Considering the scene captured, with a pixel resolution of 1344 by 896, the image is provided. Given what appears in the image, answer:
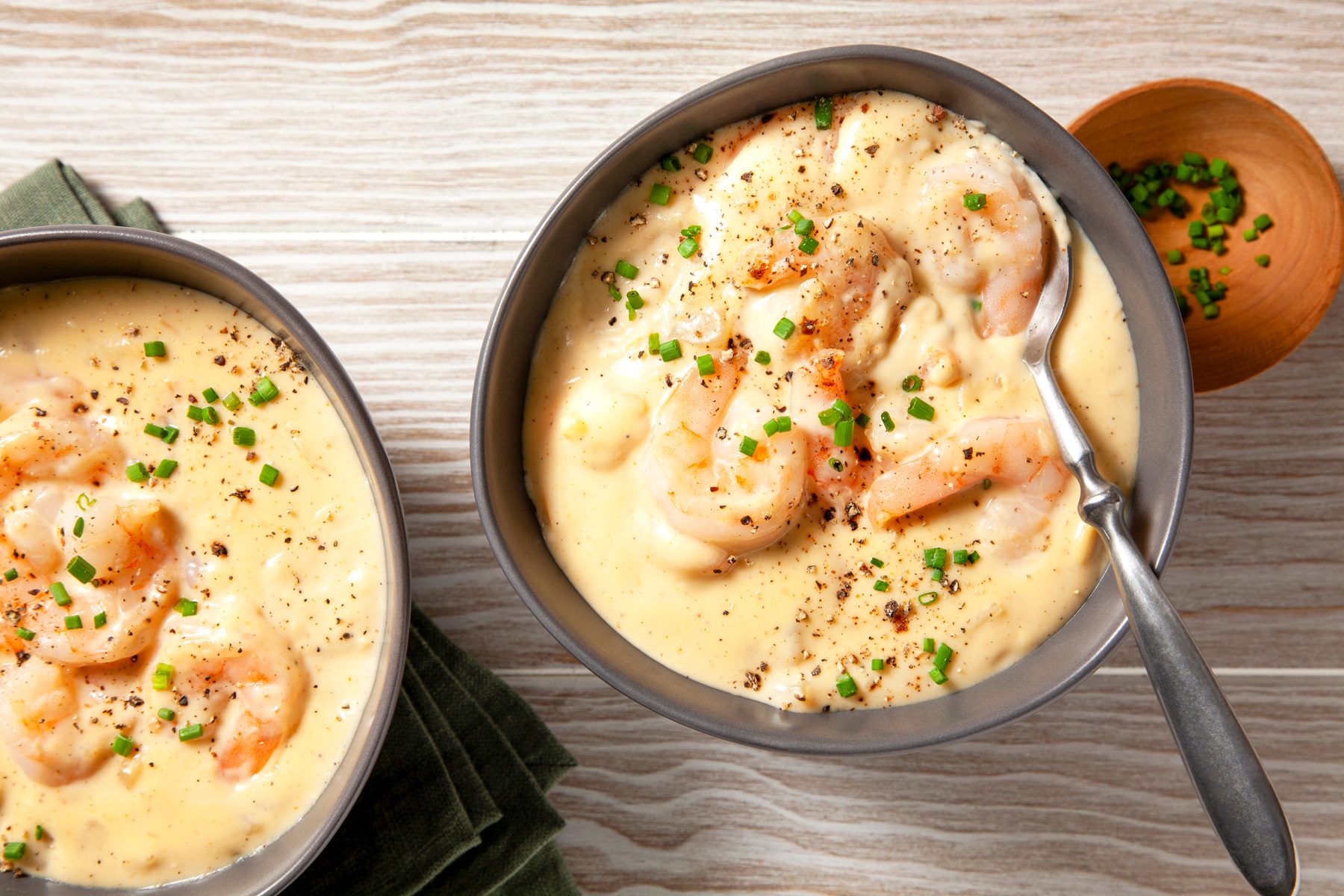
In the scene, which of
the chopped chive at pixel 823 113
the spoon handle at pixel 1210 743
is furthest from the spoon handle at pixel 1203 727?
the chopped chive at pixel 823 113

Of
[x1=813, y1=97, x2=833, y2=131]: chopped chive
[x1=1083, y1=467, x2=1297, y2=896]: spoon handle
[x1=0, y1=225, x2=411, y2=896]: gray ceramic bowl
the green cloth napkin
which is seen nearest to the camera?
[x1=1083, y1=467, x2=1297, y2=896]: spoon handle

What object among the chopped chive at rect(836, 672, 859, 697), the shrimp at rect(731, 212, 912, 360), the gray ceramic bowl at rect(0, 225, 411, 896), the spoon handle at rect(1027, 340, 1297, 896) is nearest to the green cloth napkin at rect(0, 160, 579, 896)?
the gray ceramic bowl at rect(0, 225, 411, 896)

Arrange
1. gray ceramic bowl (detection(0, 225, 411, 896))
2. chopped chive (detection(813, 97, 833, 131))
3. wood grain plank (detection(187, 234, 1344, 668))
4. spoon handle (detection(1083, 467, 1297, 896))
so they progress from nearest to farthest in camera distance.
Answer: spoon handle (detection(1083, 467, 1297, 896))
gray ceramic bowl (detection(0, 225, 411, 896))
chopped chive (detection(813, 97, 833, 131))
wood grain plank (detection(187, 234, 1344, 668))

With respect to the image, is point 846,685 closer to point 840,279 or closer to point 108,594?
point 840,279

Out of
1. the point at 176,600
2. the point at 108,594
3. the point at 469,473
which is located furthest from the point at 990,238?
the point at 108,594

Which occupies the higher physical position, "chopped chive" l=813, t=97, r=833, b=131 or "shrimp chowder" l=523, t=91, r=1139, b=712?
"chopped chive" l=813, t=97, r=833, b=131

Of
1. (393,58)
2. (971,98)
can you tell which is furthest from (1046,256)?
(393,58)

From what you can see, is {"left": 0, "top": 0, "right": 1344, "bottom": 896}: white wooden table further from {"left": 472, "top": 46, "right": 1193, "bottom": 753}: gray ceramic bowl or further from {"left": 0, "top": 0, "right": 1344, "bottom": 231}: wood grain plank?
{"left": 472, "top": 46, "right": 1193, "bottom": 753}: gray ceramic bowl

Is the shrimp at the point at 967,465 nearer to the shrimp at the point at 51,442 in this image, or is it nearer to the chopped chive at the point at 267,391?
the chopped chive at the point at 267,391
